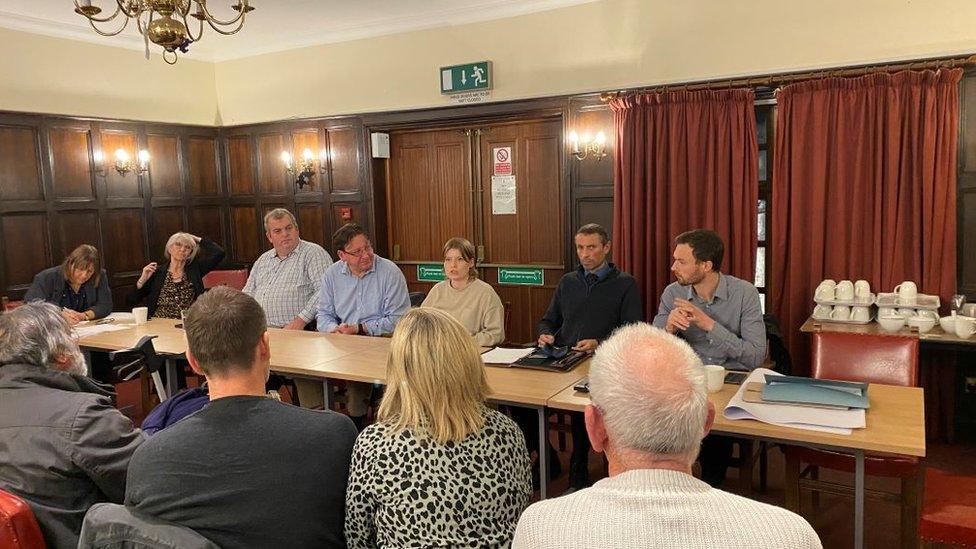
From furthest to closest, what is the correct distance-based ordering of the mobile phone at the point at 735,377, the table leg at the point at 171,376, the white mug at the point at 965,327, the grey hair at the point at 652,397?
1. the table leg at the point at 171,376
2. the white mug at the point at 965,327
3. the mobile phone at the point at 735,377
4. the grey hair at the point at 652,397

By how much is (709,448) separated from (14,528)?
8.41ft

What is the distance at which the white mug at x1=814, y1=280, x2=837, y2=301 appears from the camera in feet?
14.3

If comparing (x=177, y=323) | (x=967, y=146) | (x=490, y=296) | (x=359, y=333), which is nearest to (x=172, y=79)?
(x=177, y=323)

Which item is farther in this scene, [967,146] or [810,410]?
[967,146]

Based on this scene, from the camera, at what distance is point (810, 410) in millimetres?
2371

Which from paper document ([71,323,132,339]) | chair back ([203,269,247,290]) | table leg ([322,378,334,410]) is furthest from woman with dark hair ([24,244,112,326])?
table leg ([322,378,334,410])

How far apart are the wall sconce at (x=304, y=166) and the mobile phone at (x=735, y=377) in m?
4.85

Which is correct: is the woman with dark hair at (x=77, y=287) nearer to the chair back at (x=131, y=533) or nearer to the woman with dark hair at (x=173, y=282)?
the woman with dark hair at (x=173, y=282)

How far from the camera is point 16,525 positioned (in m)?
1.69

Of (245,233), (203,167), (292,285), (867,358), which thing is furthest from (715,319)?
(203,167)

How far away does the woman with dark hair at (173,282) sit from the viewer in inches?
202

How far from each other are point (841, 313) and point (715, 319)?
4.50 ft

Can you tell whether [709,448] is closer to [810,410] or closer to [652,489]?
[810,410]

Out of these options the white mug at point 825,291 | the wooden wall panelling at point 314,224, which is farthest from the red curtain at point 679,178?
the wooden wall panelling at point 314,224
